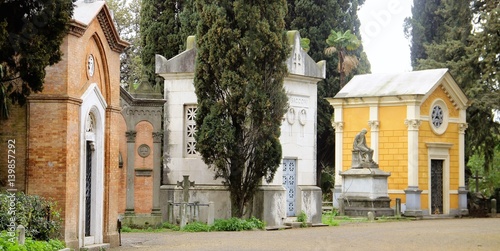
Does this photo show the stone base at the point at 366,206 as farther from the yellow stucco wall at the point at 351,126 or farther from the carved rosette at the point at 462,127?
the carved rosette at the point at 462,127

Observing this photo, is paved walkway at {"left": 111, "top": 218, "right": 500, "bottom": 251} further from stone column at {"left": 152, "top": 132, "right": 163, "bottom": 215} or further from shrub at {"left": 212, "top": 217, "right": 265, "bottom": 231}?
stone column at {"left": 152, "top": 132, "right": 163, "bottom": 215}

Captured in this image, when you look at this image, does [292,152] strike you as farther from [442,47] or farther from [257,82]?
[442,47]

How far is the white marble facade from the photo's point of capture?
92.0ft

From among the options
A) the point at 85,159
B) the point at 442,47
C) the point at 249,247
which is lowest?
the point at 249,247

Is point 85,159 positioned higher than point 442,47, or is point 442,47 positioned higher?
point 442,47

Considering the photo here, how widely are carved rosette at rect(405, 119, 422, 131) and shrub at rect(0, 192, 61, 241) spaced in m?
22.9

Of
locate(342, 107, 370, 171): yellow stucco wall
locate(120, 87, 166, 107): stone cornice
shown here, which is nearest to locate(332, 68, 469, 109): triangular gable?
locate(342, 107, 370, 171): yellow stucco wall

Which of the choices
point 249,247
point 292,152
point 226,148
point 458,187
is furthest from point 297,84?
point 458,187

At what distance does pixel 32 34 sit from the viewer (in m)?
14.9

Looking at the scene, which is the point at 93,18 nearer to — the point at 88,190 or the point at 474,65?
the point at 88,190

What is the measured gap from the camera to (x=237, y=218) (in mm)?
26609

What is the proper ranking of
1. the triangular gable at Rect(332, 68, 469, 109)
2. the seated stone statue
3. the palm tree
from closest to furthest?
1. the seated stone statue
2. the triangular gable at Rect(332, 68, 469, 109)
3. the palm tree

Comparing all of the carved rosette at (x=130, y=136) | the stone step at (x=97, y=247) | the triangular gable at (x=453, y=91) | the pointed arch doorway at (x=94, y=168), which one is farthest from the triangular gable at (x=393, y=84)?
the stone step at (x=97, y=247)

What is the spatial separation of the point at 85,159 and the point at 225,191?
8.85 meters
